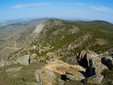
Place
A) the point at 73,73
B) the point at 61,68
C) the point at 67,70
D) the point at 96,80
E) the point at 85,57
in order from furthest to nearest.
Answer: the point at 85,57, the point at 61,68, the point at 67,70, the point at 73,73, the point at 96,80

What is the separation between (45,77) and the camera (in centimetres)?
3058

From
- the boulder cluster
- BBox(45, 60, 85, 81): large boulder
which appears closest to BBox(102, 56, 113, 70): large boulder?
the boulder cluster

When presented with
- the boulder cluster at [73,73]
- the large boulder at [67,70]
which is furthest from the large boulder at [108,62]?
the large boulder at [67,70]

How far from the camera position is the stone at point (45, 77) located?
3006cm

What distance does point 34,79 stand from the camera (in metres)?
30.4

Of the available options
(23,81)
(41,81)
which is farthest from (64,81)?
(23,81)

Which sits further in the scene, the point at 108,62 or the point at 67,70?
the point at 67,70

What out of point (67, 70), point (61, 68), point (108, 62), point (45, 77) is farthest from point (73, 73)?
point (108, 62)

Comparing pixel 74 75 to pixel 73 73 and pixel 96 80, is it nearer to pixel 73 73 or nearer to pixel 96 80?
pixel 73 73

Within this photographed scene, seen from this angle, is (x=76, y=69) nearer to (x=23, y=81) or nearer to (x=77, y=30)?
(x=23, y=81)

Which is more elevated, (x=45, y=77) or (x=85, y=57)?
(x=85, y=57)

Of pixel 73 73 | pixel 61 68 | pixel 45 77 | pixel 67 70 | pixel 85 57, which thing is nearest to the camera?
pixel 45 77

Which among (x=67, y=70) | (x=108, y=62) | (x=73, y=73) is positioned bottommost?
(x=67, y=70)

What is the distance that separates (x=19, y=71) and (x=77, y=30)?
316 feet
